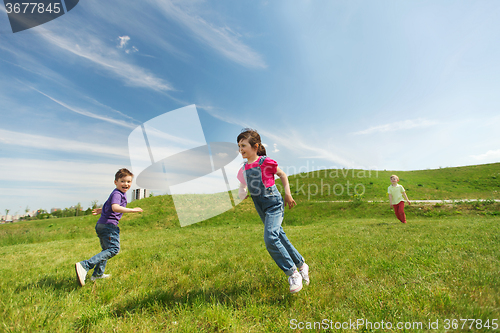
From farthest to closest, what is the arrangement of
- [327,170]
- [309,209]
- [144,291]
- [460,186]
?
[327,170]
[460,186]
[309,209]
[144,291]

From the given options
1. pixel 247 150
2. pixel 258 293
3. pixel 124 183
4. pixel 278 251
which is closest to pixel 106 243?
pixel 124 183

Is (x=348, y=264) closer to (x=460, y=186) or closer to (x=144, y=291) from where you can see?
(x=144, y=291)

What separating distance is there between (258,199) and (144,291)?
8.12 ft

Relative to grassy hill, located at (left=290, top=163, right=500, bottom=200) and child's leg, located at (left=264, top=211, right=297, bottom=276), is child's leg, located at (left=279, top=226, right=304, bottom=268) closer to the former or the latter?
child's leg, located at (left=264, top=211, right=297, bottom=276)

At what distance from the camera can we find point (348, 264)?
15.3 feet

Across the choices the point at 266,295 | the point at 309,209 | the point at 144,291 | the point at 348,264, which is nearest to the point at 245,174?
the point at 266,295

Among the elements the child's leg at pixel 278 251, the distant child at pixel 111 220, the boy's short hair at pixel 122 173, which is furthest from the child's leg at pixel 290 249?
the boy's short hair at pixel 122 173

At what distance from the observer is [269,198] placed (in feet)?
12.7

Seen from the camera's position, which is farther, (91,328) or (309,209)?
(309,209)

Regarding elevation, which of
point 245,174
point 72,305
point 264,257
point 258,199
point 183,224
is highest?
point 245,174

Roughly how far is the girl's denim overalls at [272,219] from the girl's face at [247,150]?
22 cm

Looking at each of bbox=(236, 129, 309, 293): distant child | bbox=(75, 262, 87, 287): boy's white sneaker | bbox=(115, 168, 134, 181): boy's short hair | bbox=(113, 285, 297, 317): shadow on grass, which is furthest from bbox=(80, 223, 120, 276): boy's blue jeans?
bbox=(236, 129, 309, 293): distant child

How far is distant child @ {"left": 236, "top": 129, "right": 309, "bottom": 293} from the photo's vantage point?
3516 mm

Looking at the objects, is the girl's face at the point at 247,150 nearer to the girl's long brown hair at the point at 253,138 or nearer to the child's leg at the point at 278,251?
the girl's long brown hair at the point at 253,138
